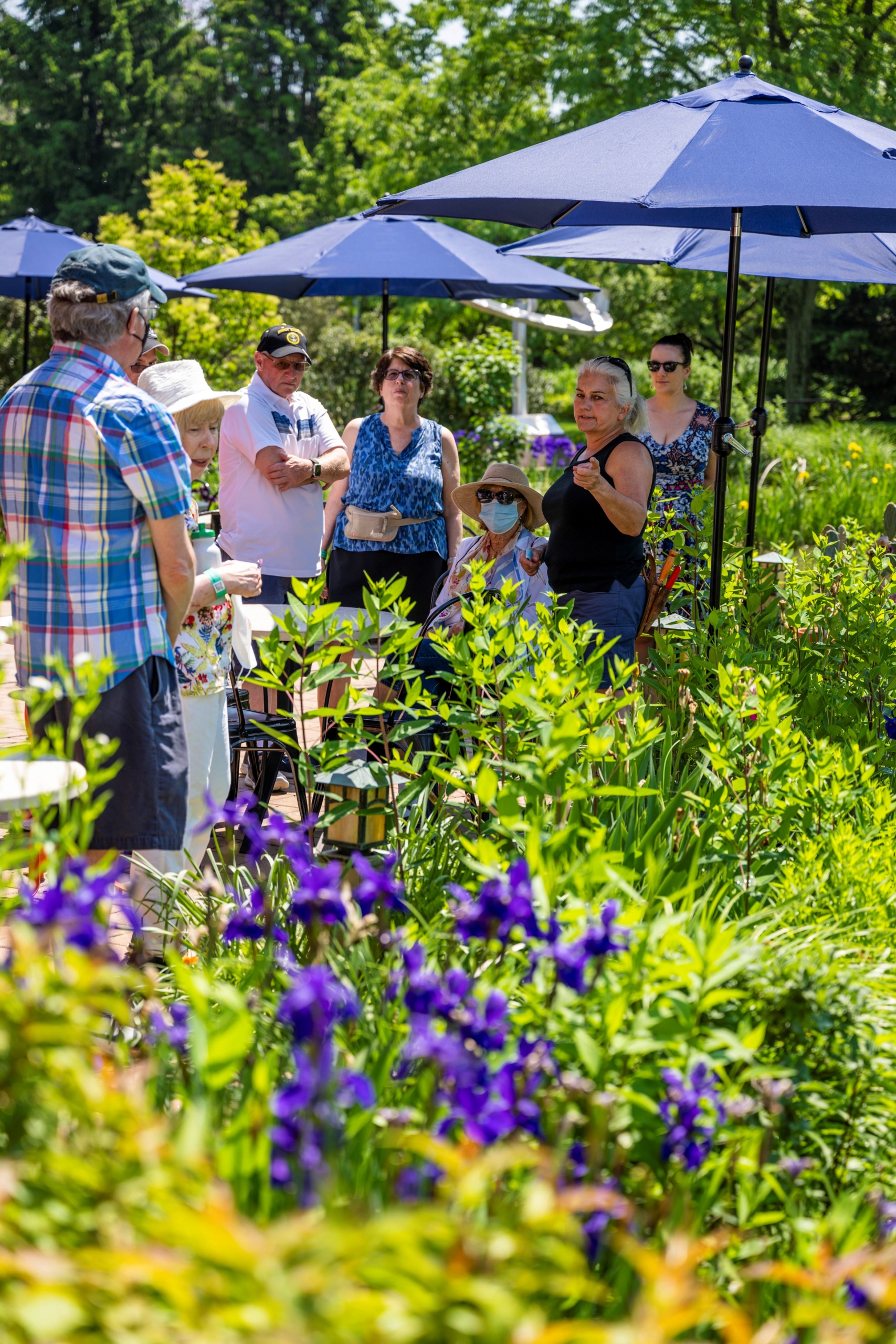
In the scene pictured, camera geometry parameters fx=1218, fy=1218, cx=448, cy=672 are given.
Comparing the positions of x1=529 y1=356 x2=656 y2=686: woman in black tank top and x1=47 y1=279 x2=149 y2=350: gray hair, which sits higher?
x1=47 y1=279 x2=149 y2=350: gray hair

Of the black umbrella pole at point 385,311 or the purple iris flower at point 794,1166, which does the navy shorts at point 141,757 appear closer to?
the purple iris flower at point 794,1166

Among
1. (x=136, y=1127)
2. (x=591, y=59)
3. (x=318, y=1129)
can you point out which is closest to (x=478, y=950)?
(x=318, y=1129)

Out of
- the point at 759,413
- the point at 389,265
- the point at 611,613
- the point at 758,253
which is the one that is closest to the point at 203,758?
the point at 611,613

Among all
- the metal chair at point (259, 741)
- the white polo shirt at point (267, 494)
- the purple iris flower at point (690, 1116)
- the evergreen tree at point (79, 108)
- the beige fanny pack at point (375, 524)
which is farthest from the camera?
the evergreen tree at point (79, 108)

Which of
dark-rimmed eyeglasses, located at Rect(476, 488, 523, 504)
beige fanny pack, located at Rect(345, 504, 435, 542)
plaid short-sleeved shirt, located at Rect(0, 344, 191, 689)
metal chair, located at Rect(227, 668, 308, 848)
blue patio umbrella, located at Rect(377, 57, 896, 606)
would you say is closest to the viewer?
plaid short-sleeved shirt, located at Rect(0, 344, 191, 689)

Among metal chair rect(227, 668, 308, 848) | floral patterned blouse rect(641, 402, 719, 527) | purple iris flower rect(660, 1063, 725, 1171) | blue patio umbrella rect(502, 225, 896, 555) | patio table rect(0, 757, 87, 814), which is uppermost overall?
blue patio umbrella rect(502, 225, 896, 555)

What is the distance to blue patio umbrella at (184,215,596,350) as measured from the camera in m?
7.07

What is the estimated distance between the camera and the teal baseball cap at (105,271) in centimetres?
Answer: 288

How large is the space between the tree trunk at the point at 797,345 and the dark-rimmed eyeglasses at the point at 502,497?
17.9 metres

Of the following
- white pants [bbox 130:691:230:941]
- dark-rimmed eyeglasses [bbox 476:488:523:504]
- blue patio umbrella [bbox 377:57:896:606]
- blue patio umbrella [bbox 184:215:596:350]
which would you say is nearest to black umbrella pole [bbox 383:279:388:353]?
blue patio umbrella [bbox 184:215:596:350]

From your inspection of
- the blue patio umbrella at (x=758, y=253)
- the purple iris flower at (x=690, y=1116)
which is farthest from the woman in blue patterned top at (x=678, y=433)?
the purple iris flower at (x=690, y=1116)

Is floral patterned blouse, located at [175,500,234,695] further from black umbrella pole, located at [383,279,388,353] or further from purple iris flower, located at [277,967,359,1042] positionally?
black umbrella pole, located at [383,279,388,353]

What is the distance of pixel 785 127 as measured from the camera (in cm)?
403

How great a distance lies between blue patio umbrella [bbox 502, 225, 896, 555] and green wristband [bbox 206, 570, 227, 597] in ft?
11.8
